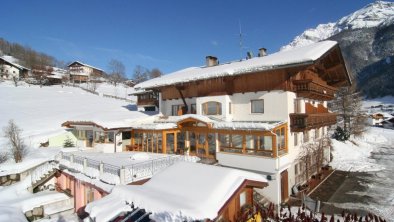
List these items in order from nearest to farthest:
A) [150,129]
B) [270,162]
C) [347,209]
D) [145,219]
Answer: [145,219] < [347,209] < [270,162] < [150,129]

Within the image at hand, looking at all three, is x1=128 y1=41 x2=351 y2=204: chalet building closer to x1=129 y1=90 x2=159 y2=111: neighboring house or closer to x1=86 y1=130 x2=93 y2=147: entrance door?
x1=86 y1=130 x2=93 y2=147: entrance door

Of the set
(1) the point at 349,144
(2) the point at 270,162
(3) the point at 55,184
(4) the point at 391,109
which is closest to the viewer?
(2) the point at 270,162

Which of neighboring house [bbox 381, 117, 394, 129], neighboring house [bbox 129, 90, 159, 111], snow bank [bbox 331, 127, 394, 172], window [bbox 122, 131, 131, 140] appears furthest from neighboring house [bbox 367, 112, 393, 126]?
window [bbox 122, 131, 131, 140]

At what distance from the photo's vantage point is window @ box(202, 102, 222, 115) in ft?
75.0

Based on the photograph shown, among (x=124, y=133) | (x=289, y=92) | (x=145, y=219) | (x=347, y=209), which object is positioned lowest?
(x=347, y=209)

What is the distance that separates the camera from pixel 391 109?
297 ft

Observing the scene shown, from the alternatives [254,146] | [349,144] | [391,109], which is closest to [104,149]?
[254,146]

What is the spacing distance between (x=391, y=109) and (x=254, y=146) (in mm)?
96106

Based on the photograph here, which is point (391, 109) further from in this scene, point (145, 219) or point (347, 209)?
point (145, 219)

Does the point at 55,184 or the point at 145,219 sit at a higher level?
the point at 145,219

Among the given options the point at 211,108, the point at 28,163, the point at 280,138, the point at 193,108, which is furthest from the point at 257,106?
the point at 28,163

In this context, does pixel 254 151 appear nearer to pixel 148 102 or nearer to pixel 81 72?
pixel 148 102

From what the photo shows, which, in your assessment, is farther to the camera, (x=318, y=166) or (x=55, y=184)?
(x=318, y=166)

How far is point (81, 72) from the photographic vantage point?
9481cm
